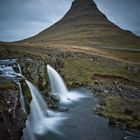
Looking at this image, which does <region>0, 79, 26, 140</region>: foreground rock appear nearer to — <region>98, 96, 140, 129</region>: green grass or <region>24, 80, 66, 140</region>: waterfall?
<region>24, 80, 66, 140</region>: waterfall

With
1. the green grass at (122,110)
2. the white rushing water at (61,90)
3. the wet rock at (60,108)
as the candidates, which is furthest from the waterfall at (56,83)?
the green grass at (122,110)

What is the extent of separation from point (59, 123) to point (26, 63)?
12472 millimetres

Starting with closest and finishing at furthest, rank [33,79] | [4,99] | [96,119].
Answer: [4,99] < [96,119] < [33,79]

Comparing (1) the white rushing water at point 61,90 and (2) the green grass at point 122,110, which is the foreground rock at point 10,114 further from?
(1) the white rushing water at point 61,90

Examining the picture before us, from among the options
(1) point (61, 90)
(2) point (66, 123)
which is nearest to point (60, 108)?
(2) point (66, 123)

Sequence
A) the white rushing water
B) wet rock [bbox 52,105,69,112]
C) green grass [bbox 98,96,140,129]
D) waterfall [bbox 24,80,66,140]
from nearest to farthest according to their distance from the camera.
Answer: waterfall [bbox 24,80,66,140] < green grass [bbox 98,96,140,129] < wet rock [bbox 52,105,69,112] < the white rushing water

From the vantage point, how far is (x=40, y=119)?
25.5 m

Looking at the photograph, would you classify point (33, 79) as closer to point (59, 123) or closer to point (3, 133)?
point (59, 123)

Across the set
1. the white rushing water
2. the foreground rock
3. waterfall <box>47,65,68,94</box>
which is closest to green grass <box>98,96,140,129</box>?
the white rushing water

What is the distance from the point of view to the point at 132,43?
164 m

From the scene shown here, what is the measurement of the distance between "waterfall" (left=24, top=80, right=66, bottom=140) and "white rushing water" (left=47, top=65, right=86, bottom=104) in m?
6.83

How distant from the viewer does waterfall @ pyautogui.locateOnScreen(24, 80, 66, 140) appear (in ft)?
74.2

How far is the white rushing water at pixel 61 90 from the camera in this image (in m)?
36.0

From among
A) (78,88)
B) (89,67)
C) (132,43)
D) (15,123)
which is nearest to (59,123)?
(15,123)
